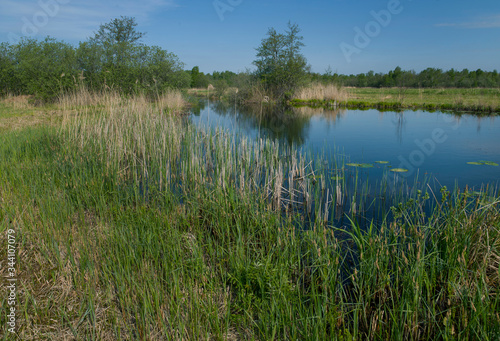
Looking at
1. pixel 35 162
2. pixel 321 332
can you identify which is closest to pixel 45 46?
pixel 35 162

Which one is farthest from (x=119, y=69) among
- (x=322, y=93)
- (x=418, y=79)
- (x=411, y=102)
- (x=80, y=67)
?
(x=418, y=79)

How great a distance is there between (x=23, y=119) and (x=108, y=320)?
10615mm

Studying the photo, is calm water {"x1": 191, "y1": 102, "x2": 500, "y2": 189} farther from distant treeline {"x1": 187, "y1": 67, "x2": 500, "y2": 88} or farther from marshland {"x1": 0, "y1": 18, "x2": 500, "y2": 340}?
distant treeline {"x1": 187, "y1": 67, "x2": 500, "y2": 88}

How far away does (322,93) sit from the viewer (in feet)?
81.6

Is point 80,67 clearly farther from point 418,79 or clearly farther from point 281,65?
point 418,79

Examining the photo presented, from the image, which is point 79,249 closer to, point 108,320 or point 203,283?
point 108,320

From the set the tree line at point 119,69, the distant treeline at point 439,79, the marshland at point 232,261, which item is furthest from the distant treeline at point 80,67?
the distant treeline at point 439,79

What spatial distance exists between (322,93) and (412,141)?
15.3 m

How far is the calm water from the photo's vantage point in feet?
22.3

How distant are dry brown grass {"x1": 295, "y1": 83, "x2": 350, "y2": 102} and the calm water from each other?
8.31m

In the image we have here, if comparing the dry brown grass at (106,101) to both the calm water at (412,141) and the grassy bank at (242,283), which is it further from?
the grassy bank at (242,283)

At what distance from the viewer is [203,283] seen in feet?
8.80

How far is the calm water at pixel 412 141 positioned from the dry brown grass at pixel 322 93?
831 cm

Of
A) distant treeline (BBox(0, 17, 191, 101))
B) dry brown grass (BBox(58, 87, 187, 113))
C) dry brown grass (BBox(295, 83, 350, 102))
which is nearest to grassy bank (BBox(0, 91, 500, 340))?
dry brown grass (BBox(58, 87, 187, 113))
